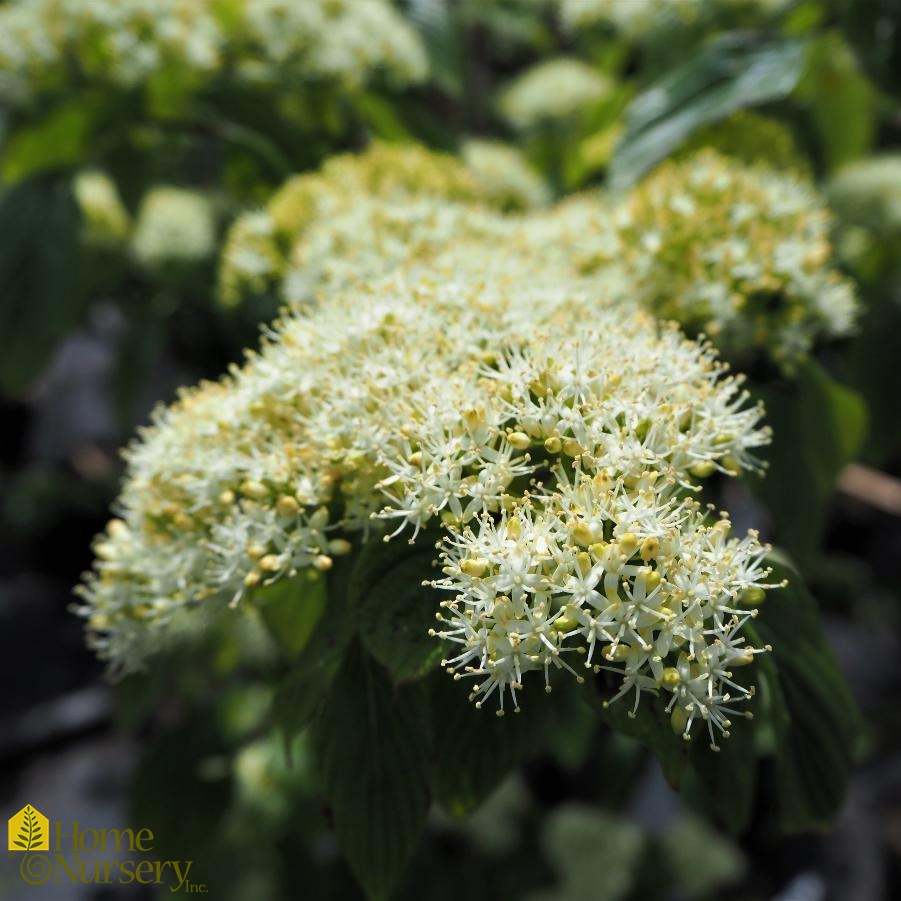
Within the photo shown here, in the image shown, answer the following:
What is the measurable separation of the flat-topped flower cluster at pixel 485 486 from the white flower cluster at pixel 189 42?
914 millimetres

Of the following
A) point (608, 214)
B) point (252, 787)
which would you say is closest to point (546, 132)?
point (608, 214)

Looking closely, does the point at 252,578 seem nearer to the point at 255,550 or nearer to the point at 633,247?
the point at 255,550

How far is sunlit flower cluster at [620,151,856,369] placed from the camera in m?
1.32

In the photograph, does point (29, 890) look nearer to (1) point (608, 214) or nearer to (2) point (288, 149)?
(2) point (288, 149)

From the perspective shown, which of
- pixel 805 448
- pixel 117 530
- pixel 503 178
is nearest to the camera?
pixel 117 530

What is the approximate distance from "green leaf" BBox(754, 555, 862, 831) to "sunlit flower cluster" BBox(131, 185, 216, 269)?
1.41 metres

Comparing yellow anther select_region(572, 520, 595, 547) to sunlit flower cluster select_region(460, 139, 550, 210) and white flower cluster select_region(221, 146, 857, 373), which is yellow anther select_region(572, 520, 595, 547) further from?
sunlit flower cluster select_region(460, 139, 550, 210)

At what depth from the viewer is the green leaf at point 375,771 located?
3.27ft

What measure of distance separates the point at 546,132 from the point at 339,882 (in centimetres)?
199

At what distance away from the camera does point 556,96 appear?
2.48m

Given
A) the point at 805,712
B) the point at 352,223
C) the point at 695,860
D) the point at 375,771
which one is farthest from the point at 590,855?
the point at 352,223

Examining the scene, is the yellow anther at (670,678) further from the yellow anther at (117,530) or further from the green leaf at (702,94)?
the green leaf at (702,94)

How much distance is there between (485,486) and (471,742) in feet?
1.02

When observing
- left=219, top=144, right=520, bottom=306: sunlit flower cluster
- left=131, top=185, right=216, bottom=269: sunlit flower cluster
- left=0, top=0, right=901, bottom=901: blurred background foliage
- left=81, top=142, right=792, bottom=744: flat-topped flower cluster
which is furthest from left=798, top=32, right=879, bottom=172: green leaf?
left=131, top=185, right=216, bottom=269: sunlit flower cluster
